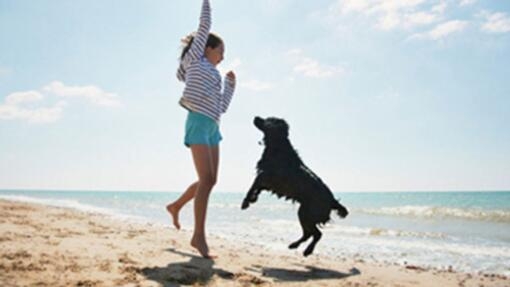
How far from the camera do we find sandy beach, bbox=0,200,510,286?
124 inches

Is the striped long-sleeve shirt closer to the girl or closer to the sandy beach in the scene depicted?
the girl

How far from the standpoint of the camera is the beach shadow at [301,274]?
3836 mm

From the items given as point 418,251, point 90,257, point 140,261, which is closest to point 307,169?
point 140,261

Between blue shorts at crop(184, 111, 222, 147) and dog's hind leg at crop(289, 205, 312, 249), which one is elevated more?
blue shorts at crop(184, 111, 222, 147)

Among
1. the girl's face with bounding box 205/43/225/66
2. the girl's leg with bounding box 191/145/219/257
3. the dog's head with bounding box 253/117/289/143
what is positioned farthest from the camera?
the dog's head with bounding box 253/117/289/143

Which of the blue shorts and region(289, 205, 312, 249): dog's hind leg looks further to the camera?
region(289, 205, 312, 249): dog's hind leg

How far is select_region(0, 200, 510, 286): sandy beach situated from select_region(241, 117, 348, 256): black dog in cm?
49

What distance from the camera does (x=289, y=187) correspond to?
4.62 meters

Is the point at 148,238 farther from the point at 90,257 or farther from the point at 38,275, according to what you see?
the point at 38,275

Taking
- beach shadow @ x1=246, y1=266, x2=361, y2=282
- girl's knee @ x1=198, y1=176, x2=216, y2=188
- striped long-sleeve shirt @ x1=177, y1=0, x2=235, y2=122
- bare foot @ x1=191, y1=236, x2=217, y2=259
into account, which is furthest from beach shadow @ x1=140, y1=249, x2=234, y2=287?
striped long-sleeve shirt @ x1=177, y1=0, x2=235, y2=122

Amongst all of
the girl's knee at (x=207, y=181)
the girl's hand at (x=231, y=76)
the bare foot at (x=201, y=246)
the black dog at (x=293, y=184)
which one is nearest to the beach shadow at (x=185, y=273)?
the bare foot at (x=201, y=246)

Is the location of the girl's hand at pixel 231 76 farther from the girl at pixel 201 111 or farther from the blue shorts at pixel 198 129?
the blue shorts at pixel 198 129

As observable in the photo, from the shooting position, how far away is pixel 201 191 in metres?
4.33

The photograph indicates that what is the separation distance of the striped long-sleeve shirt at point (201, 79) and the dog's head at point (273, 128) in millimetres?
620
